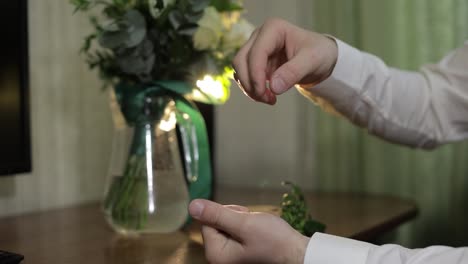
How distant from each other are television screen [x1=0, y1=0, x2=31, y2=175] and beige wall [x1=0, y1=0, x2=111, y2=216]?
8.0 inches

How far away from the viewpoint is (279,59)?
794 mm

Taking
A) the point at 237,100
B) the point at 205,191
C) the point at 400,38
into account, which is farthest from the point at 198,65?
the point at 237,100

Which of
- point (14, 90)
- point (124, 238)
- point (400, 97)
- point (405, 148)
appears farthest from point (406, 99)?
point (14, 90)

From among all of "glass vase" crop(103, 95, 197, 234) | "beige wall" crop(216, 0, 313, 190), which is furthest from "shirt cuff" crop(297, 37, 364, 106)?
"beige wall" crop(216, 0, 313, 190)

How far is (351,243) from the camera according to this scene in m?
0.58

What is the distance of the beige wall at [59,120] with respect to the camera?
1.10 meters

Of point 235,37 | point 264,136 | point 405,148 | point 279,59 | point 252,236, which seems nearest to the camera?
point 252,236

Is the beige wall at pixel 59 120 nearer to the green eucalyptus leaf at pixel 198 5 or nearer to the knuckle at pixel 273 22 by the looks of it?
the green eucalyptus leaf at pixel 198 5

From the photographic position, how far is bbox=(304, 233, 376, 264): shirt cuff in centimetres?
56

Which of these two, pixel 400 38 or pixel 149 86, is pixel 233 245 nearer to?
pixel 149 86

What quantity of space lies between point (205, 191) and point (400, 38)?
67 centimetres

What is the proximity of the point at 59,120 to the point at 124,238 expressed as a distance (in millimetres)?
411

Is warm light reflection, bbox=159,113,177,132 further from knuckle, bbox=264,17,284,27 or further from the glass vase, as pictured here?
knuckle, bbox=264,17,284,27

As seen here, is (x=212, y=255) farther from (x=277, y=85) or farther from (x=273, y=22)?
(x=273, y=22)
